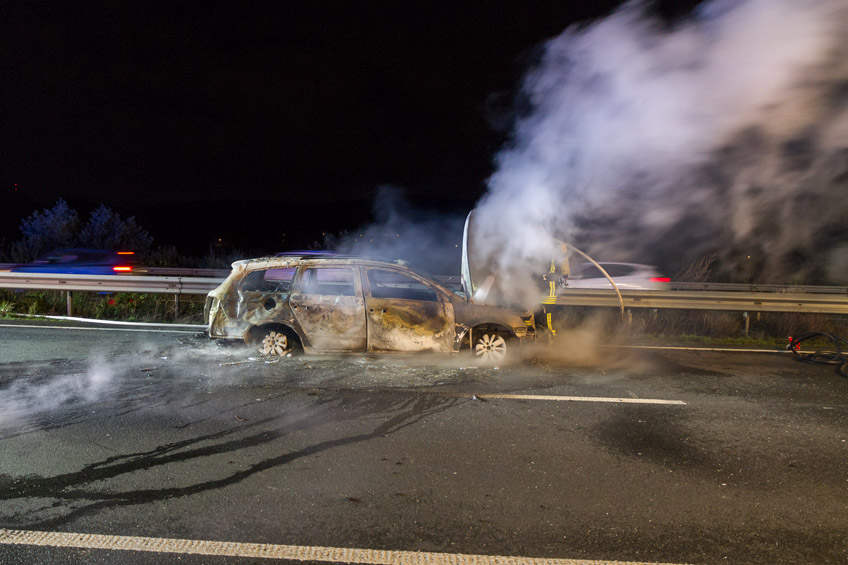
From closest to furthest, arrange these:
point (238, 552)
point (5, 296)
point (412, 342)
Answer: point (238, 552), point (412, 342), point (5, 296)

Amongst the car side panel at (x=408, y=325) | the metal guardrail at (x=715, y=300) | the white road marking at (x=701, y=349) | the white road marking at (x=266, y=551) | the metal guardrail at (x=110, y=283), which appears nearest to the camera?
the white road marking at (x=266, y=551)

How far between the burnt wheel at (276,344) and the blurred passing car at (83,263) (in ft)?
40.6

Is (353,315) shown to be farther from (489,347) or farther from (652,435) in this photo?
(652,435)

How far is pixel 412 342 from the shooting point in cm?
703

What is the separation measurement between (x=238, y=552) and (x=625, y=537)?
2173mm

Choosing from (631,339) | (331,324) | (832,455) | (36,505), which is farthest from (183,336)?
(832,455)

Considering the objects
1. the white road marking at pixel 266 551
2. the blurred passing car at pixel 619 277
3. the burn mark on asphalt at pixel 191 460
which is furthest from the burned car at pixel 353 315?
the blurred passing car at pixel 619 277

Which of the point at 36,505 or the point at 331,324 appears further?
the point at 331,324

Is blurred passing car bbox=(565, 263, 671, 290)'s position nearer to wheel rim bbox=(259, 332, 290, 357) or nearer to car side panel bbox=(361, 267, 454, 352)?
car side panel bbox=(361, 267, 454, 352)

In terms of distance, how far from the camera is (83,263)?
56.0ft

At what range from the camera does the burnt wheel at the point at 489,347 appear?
7203 mm

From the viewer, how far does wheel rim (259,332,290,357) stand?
23.7 ft

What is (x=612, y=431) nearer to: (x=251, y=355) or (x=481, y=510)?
(x=481, y=510)

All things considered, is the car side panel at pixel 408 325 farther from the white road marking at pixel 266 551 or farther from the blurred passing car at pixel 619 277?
the blurred passing car at pixel 619 277
